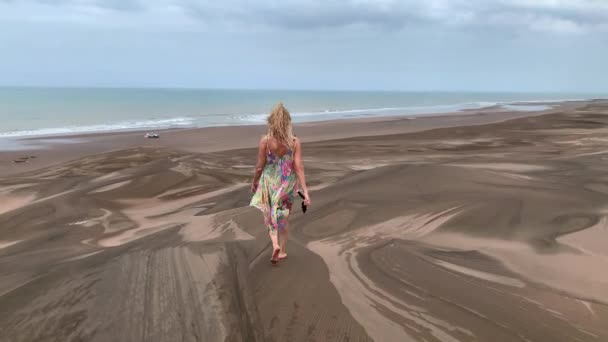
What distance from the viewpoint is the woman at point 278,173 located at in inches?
165

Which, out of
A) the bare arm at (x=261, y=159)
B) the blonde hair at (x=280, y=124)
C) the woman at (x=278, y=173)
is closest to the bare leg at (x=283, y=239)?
the woman at (x=278, y=173)

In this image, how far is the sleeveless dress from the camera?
433cm

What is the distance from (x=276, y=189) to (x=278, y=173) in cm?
16

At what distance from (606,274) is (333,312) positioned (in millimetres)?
2858

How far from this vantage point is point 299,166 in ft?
14.2

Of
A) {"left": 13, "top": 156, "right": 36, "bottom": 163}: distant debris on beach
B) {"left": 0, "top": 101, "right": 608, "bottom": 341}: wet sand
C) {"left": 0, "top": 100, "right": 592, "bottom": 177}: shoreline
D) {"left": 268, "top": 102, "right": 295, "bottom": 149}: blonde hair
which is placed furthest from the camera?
{"left": 0, "top": 100, "right": 592, "bottom": 177}: shoreline

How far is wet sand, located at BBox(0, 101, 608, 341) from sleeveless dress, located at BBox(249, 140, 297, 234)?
51 centimetres

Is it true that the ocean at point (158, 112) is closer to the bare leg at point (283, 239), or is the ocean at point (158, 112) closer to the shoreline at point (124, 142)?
the shoreline at point (124, 142)

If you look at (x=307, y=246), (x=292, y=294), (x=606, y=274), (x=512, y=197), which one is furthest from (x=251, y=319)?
(x=512, y=197)

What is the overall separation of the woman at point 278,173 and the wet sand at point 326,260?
0.49m

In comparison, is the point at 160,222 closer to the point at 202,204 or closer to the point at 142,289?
the point at 202,204

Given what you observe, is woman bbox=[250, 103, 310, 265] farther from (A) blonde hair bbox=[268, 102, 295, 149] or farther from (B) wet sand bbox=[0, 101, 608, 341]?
(B) wet sand bbox=[0, 101, 608, 341]

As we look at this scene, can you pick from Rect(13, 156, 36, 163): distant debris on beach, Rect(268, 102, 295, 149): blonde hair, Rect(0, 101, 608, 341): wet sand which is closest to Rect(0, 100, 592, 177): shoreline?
Rect(13, 156, 36, 163): distant debris on beach

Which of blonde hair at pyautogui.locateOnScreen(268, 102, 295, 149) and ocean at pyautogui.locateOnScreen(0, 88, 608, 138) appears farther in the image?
ocean at pyautogui.locateOnScreen(0, 88, 608, 138)
